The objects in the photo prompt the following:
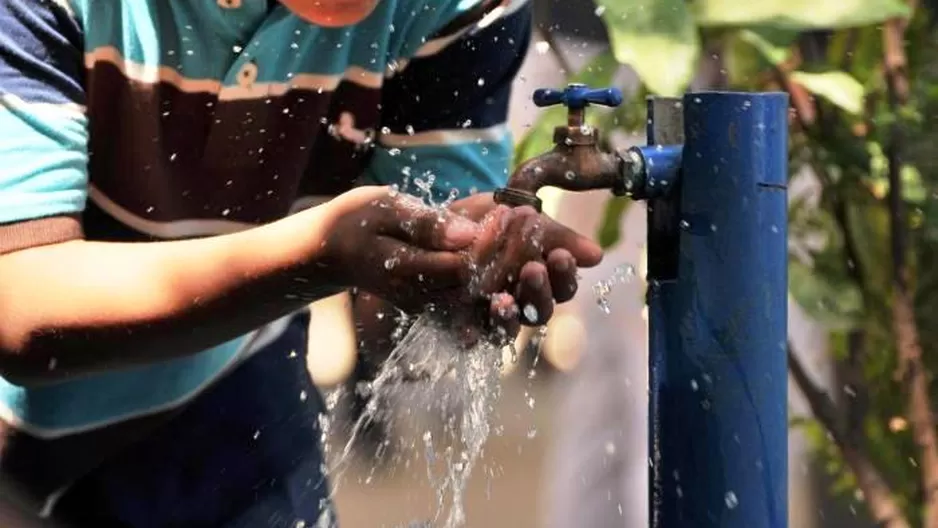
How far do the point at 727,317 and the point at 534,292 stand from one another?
3.8 inches

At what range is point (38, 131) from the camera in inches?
21.9

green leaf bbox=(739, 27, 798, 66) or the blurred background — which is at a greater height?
green leaf bbox=(739, 27, 798, 66)

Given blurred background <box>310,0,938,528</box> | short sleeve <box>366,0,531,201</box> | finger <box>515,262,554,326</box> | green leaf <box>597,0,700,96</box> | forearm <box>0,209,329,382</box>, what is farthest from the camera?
blurred background <box>310,0,938,528</box>

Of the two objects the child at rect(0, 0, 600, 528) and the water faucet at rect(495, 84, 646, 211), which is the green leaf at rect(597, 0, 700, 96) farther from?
the water faucet at rect(495, 84, 646, 211)

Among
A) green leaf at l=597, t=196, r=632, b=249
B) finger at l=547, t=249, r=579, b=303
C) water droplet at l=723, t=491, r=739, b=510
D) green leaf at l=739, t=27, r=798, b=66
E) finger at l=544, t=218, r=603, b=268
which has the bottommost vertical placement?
water droplet at l=723, t=491, r=739, b=510

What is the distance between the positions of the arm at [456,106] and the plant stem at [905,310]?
50 centimetres

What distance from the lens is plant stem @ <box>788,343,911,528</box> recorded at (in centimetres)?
110

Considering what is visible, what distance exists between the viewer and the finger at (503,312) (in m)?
0.43

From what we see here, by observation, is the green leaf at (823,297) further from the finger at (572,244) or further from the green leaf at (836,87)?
the finger at (572,244)

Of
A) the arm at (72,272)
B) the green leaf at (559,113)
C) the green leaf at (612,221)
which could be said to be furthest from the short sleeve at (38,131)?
the green leaf at (612,221)

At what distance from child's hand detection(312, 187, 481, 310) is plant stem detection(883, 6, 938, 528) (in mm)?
721

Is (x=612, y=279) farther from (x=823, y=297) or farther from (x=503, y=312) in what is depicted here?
(x=503, y=312)

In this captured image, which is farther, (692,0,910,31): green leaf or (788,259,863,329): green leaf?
(788,259,863,329): green leaf

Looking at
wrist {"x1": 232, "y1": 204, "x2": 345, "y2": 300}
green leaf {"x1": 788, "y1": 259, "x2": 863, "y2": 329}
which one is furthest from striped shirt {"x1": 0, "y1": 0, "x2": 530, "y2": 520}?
green leaf {"x1": 788, "y1": 259, "x2": 863, "y2": 329}
